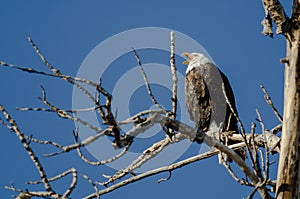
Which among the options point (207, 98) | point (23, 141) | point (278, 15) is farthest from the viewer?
point (207, 98)

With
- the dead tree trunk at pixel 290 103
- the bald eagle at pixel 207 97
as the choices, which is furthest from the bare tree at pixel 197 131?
the bald eagle at pixel 207 97

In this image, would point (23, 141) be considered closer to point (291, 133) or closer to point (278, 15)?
point (291, 133)

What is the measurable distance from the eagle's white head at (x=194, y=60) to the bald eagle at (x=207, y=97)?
0.44 ft

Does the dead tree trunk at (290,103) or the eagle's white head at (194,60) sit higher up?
the eagle's white head at (194,60)

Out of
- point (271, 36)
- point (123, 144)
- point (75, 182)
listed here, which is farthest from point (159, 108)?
point (271, 36)

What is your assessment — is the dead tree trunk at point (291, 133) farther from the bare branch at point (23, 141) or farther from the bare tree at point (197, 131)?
the bare branch at point (23, 141)

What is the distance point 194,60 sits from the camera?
852 centimetres

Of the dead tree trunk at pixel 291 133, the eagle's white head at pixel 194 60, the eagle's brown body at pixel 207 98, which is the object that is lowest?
the dead tree trunk at pixel 291 133

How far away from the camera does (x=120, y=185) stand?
3.91m

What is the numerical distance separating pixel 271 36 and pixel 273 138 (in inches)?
35.9

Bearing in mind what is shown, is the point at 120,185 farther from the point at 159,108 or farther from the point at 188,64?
the point at 188,64

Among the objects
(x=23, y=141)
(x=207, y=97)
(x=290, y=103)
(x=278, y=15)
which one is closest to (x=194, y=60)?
(x=207, y=97)

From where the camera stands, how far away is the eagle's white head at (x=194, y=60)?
27.2ft

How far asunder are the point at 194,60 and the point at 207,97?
3.71ft
